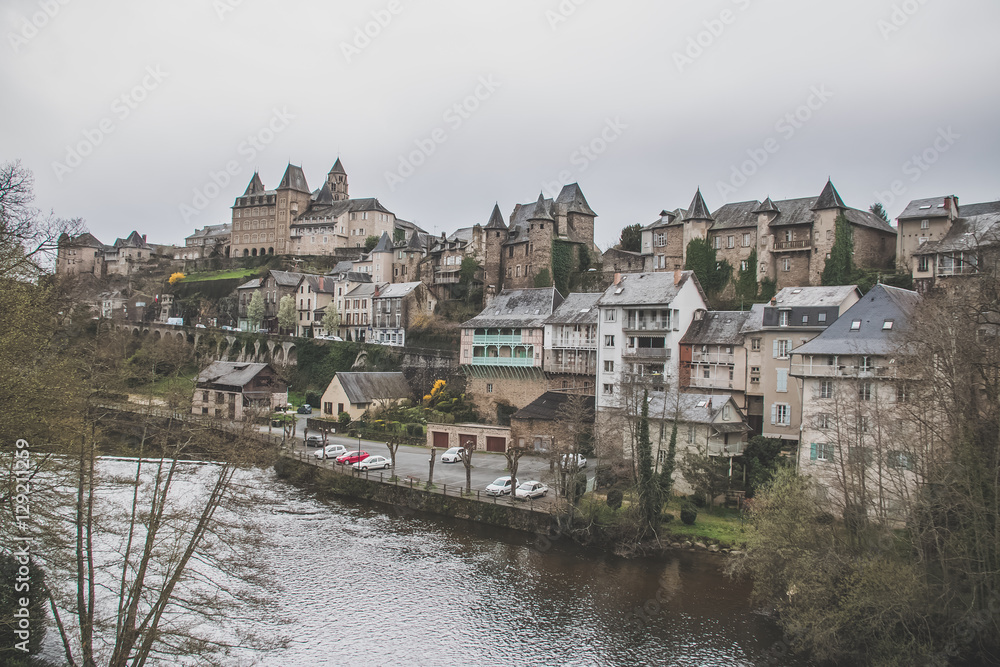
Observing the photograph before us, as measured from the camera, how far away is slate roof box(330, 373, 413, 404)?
48031 millimetres

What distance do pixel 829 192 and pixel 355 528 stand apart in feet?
117

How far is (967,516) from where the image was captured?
16.2 m

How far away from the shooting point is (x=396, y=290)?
201ft

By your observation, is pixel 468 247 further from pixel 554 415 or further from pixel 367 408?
pixel 554 415

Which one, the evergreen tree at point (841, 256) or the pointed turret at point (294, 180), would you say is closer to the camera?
the evergreen tree at point (841, 256)

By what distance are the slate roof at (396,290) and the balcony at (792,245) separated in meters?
29.3

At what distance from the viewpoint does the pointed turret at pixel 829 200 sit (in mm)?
43750

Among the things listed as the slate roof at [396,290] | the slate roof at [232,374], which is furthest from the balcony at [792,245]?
the slate roof at [232,374]

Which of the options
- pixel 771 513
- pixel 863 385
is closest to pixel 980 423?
pixel 771 513

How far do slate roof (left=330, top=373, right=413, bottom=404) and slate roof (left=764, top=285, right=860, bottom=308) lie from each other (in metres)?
26.6

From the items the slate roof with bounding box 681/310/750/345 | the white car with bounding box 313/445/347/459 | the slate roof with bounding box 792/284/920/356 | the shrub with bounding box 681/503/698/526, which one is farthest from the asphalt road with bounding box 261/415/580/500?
the slate roof with bounding box 792/284/920/356

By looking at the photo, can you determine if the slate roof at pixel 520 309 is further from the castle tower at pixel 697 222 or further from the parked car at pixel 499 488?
the parked car at pixel 499 488

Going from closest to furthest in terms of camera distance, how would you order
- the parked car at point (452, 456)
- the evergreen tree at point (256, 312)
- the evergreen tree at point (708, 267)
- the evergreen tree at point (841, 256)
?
the parked car at point (452, 456) → the evergreen tree at point (841, 256) → the evergreen tree at point (708, 267) → the evergreen tree at point (256, 312)

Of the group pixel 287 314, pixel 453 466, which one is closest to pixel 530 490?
pixel 453 466
